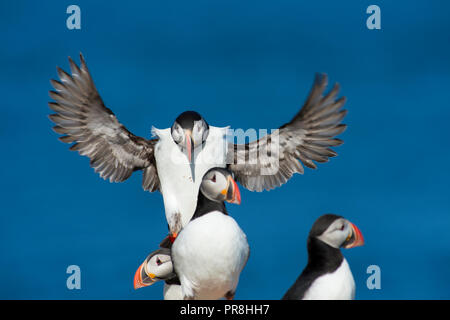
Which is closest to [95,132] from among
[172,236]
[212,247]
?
[172,236]

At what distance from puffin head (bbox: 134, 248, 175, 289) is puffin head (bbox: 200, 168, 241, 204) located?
0.79m

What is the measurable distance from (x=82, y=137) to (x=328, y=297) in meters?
3.43

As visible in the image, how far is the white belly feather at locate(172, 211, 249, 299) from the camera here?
668cm

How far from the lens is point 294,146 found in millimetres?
8789

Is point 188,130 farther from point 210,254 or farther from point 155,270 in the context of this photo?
point 210,254

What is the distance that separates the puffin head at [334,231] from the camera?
652cm

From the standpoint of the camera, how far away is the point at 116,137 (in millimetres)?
8797

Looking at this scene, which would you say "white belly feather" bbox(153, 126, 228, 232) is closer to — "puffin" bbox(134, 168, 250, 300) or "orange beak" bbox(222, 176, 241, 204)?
"puffin" bbox(134, 168, 250, 300)

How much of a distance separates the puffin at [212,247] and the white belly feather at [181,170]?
56.8 inches

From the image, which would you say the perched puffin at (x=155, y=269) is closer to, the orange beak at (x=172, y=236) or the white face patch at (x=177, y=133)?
the orange beak at (x=172, y=236)

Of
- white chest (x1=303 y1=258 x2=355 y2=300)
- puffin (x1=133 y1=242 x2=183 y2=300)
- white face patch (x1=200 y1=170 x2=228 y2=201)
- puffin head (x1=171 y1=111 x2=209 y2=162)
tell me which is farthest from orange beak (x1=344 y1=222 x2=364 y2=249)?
puffin head (x1=171 y1=111 x2=209 y2=162)
